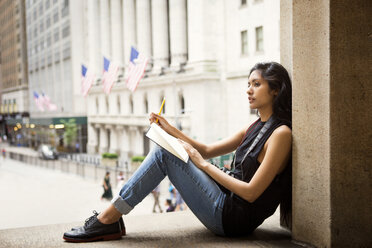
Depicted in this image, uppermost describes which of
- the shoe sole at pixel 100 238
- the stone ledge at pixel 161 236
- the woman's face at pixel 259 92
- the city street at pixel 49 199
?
the woman's face at pixel 259 92

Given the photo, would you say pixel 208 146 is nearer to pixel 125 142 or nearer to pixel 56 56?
pixel 125 142

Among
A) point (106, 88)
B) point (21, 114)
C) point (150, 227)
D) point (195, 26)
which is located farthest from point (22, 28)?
point (150, 227)

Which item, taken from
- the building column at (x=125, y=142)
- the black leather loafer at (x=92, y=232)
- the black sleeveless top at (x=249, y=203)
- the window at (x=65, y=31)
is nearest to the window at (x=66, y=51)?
the window at (x=65, y=31)

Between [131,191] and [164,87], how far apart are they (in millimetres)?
34199

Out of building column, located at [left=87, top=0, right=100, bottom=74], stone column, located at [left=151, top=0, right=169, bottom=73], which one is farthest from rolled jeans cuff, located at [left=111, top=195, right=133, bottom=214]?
building column, located at [left=87, top=0, right=100, bottom=74]

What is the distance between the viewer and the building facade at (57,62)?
5459 cm

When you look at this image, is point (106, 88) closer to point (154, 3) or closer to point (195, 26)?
point (195, 26)

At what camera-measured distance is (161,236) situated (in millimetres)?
3814

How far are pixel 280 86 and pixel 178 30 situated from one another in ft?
109

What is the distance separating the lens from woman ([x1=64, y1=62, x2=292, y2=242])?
11.0ft

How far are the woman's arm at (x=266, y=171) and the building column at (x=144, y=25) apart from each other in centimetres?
3740

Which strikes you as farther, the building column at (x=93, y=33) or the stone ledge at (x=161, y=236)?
the building column at (x=93, y=33)

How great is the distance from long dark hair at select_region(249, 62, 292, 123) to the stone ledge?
3.30 ft

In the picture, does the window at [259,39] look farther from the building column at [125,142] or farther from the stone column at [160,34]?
the building column at [125,142]
